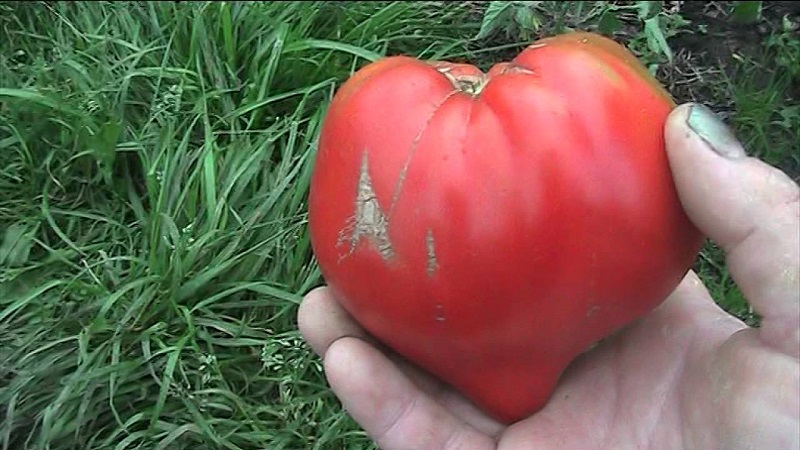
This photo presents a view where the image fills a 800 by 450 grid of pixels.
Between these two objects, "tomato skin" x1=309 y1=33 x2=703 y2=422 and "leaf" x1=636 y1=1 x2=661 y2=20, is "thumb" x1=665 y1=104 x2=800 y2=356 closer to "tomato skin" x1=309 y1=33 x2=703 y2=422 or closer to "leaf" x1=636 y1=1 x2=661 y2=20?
"tomato skin" x1=309 y1=33 x2=703 y2=422

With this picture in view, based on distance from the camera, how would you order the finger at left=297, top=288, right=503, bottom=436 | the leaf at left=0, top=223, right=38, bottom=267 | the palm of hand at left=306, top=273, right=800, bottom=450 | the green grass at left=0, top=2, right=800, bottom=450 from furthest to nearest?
the leaf at left=0, top=223, right=38, bottom=267
the green grass at left=0, top=2, right=800, bottom=450
the finger at left=297, top=288, right=503, bottom=436
the palm of hand at left=306, top=273, right=800, bottom=450

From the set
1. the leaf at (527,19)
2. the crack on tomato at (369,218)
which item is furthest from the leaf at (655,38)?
the crack on tomato at (369,218)

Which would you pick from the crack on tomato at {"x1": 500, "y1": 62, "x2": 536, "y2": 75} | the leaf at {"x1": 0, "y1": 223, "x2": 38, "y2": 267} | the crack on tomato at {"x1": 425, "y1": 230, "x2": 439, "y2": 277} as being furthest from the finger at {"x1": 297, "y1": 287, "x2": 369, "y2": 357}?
the leaf at {"x1": 0, "y1": 223, "x2": 38, "y2": 267}

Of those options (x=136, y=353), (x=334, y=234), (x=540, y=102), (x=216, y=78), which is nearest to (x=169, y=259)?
(x=136, y=353)

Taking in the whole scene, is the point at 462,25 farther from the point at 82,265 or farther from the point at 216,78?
the point at 82,265

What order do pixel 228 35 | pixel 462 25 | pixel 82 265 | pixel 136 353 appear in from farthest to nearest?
1. pixel 462 25
2. pixel 228 35
3. pixel 82 265
4. pixel 136 353

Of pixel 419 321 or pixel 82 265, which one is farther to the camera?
pixel 82 265

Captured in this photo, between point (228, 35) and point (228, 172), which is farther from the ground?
point (228, 35)

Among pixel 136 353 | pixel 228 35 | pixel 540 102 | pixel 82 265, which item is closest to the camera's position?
pixel 540 102
